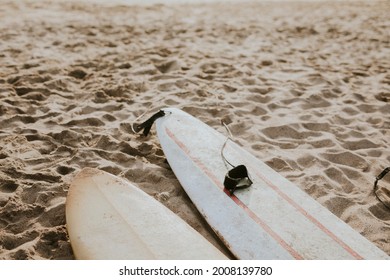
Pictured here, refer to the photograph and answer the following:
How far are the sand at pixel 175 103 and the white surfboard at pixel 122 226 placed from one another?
121 mm

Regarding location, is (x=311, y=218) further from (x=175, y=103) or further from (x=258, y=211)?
(x=175, y=103)

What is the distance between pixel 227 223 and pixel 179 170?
2.03 feet

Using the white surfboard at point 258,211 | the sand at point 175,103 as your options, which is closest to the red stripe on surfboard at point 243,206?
the white surfboard at point 258,211

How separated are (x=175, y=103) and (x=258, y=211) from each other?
1803mm

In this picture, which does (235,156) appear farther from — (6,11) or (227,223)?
(6,11)

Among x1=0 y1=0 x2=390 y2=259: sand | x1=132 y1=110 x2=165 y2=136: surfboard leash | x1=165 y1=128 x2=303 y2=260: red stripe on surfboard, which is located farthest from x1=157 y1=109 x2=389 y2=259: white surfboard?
x1=132 y1=110 x2=165 y2=136: surfboard leash

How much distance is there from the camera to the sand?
8.08 feet

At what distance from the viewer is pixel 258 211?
228 cm

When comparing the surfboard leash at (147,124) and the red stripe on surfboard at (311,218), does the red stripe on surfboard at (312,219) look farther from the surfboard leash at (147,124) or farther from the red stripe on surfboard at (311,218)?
the surfboard leash at (147,124)

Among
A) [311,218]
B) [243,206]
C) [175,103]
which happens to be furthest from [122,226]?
[175,103]

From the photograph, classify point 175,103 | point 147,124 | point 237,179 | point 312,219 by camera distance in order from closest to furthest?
point 312,219, point 237,179, point 147,124, point 175,103

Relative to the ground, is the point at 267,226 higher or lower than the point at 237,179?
lower
